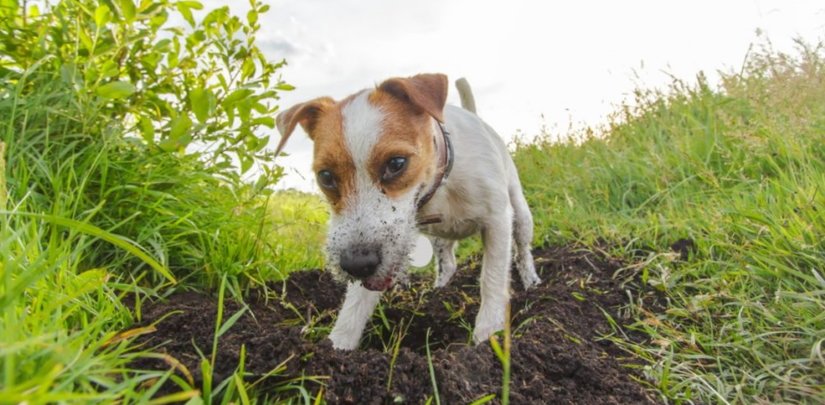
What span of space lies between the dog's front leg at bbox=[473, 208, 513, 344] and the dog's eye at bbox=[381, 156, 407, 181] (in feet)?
2.44

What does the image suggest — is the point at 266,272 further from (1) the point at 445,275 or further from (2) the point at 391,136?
(1) the point at 445,275

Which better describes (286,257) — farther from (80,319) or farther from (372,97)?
(80,319)

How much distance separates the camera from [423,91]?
2793mm

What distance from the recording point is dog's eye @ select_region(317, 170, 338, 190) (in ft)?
8.82

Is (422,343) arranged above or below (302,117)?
below

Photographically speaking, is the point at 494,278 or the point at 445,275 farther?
the point at 445,275

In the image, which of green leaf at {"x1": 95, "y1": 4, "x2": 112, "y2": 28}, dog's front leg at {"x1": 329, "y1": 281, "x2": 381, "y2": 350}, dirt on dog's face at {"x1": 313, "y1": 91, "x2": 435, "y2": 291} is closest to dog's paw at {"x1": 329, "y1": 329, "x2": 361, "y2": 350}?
dog's front leg at {"x1": 329, "y1": 281, "x2": 381, "y2": 350}

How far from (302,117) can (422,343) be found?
130 cm

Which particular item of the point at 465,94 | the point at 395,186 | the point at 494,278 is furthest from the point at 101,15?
the point at 465,94

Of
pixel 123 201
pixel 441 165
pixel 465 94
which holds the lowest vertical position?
pixel 123 201

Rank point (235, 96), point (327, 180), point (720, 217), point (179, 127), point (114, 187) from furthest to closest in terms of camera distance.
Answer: point (720, 217)
point (235, 96)
point (179, 127)
point (114, 187)
point (327, 180)

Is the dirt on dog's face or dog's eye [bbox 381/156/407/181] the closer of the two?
the dirt on dog's face

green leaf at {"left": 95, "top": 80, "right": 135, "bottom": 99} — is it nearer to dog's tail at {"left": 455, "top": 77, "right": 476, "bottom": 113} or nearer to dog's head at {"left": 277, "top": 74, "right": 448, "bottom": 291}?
dog's head at {"left": 277, "top": 74, "right": 448, "bottom": 291}

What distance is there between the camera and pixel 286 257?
11.8 feet
